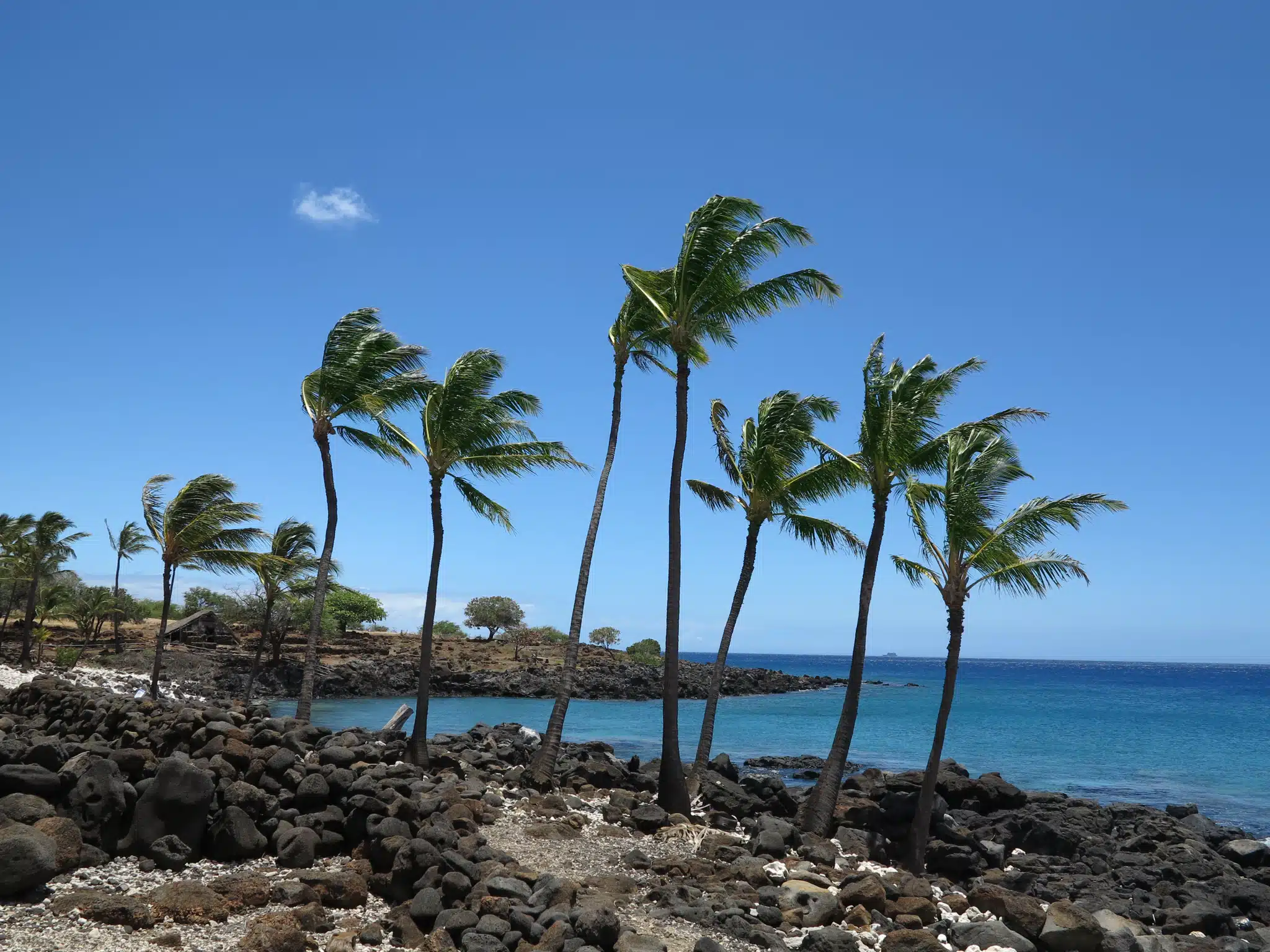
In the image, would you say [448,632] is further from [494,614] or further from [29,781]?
[29,781]

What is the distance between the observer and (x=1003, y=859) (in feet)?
61.8

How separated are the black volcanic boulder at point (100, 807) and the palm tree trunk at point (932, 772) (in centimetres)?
1294

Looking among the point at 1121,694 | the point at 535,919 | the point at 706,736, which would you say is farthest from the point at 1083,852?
the point at 1121,694

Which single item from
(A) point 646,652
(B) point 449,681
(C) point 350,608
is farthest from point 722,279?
(A) point 646,652

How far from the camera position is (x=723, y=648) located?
69.9 ft

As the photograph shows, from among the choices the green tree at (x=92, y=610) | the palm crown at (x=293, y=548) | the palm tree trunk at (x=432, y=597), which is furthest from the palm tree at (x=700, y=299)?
the green tree at (x=92, y=610)

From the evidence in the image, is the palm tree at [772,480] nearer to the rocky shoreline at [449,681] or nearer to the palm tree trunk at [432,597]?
the palm tree trunk at [432,597]

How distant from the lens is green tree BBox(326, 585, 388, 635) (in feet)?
273

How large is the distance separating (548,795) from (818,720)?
42.3 meters

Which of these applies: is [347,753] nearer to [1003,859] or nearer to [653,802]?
[653,802]

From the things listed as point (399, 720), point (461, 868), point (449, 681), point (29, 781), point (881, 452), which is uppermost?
point (881, 452)

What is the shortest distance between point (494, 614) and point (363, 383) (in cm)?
8351

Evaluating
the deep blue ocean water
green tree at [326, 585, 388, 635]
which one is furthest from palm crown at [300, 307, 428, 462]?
green tree at [326, 585, 388, 635]

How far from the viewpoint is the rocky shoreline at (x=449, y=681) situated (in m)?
57.9
